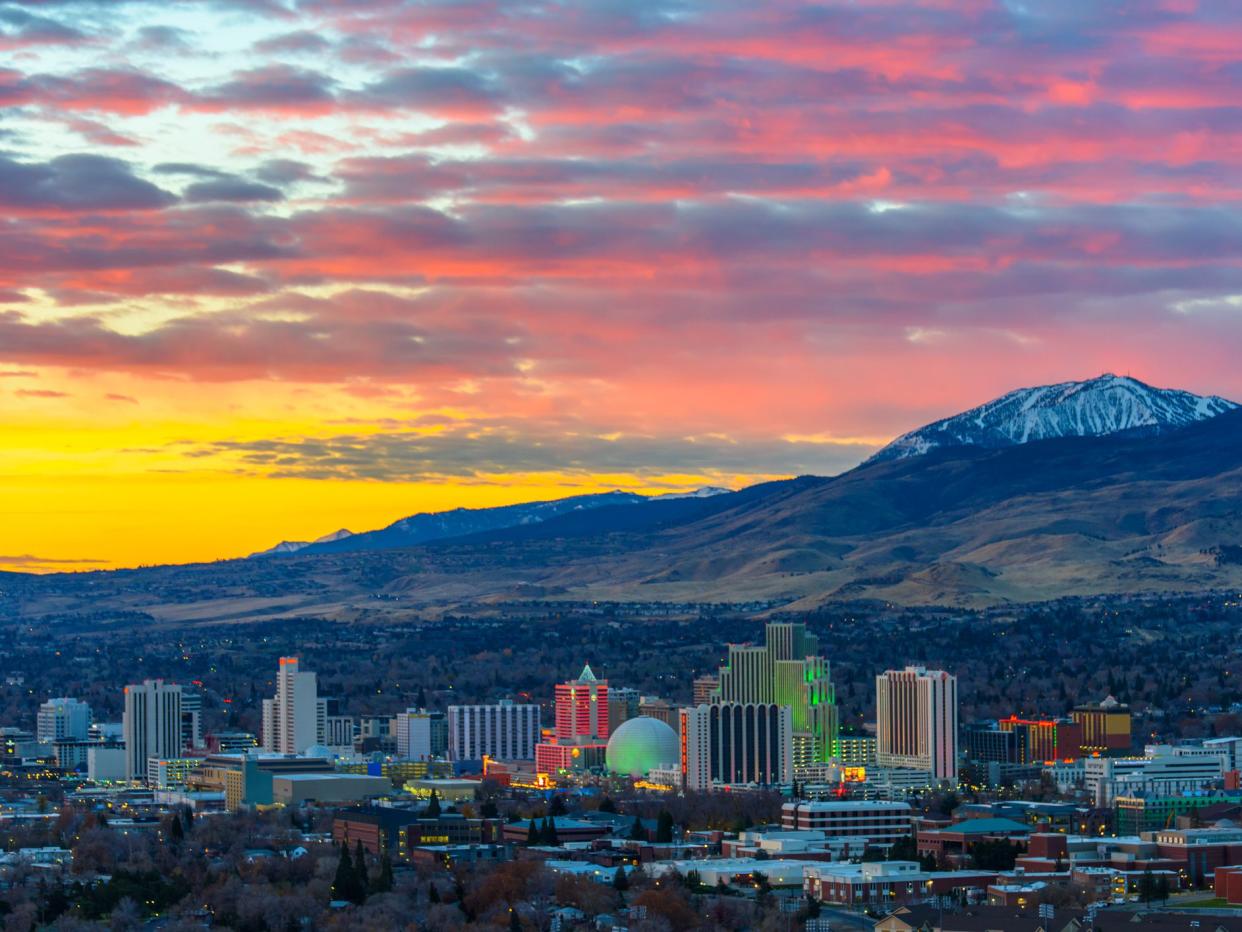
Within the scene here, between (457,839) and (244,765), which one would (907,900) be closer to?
(457,839)

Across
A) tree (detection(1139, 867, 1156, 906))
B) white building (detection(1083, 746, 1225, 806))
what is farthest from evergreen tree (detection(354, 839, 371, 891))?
white building (detection(1083, 746, 1225, 806))

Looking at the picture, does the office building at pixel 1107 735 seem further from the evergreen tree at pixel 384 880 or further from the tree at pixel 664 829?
the evergreen tree at pixel 384 880

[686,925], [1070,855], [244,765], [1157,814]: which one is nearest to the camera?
[686,925]

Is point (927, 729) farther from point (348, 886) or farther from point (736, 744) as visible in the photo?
point (348, 886)

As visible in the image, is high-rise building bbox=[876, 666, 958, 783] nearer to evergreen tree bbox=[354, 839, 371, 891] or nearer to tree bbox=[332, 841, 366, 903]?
evergreen tree bbox=[354, 839, 371, 891]

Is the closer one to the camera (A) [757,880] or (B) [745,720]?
Result: (A) [757,880]

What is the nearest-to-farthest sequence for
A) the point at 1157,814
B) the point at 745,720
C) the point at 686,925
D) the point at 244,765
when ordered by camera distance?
1. the point at 686,925
2. the point at 1157,814
3. the point at 244,765
4. the point at 745,720

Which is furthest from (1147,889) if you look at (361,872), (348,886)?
(348,886)

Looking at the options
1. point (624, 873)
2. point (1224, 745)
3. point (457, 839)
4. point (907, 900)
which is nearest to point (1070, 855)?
point (907, 900)
